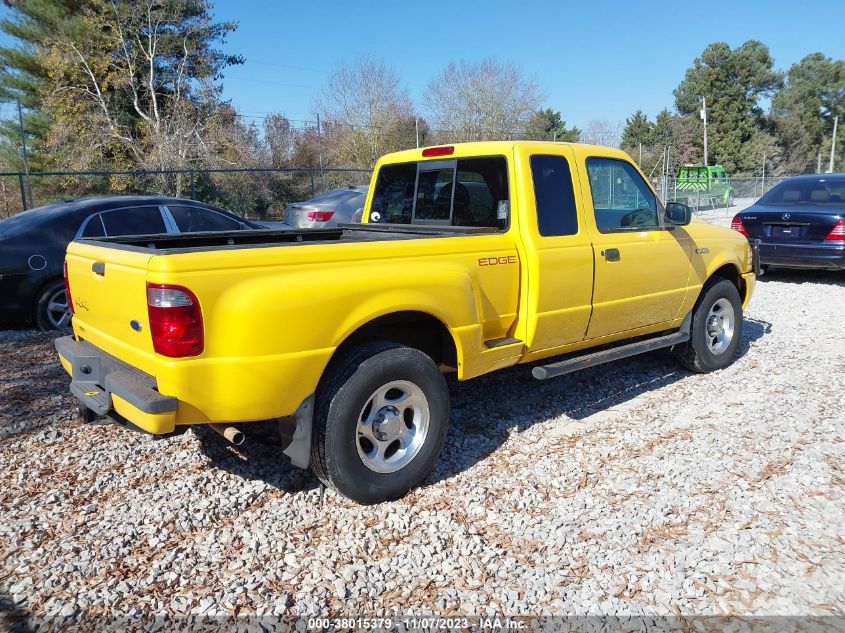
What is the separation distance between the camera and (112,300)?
11.0 ft

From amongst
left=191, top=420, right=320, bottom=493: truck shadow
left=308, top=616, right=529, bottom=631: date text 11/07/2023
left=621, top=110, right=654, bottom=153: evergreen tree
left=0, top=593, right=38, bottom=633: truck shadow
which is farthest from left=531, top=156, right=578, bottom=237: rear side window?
left=621, top=110, right=654, bottom=153: evergreen tree

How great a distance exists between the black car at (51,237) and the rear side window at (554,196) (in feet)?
16.0

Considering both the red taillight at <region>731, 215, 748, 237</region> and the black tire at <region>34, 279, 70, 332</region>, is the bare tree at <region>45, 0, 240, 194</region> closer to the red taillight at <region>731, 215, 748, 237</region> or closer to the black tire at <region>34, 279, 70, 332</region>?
the black tire at <region>34, 279, 70, 332</region>

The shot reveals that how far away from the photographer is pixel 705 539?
3236mm

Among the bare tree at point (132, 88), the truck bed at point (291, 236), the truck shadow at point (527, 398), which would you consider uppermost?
the bare tree at point (132, 88)

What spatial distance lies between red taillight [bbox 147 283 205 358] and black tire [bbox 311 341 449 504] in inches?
28.8

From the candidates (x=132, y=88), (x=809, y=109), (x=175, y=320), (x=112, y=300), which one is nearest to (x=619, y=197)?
(x=175, y=320)

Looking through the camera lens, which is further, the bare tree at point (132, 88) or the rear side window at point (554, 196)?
the bare tree at point (132, 88)

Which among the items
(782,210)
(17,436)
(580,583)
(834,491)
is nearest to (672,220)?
(834,491)

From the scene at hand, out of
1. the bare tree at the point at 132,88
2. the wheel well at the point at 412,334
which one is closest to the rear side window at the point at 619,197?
the wheel well at the point at 412,334

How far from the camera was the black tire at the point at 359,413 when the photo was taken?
10.8 feet

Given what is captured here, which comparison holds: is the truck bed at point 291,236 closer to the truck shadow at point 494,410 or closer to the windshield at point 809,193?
the truck shadow at point 494,410

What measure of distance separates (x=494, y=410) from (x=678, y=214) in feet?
7.15

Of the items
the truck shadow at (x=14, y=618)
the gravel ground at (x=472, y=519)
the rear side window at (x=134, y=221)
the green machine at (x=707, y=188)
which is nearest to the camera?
A: the truck shadow at (x=14, y=618)
